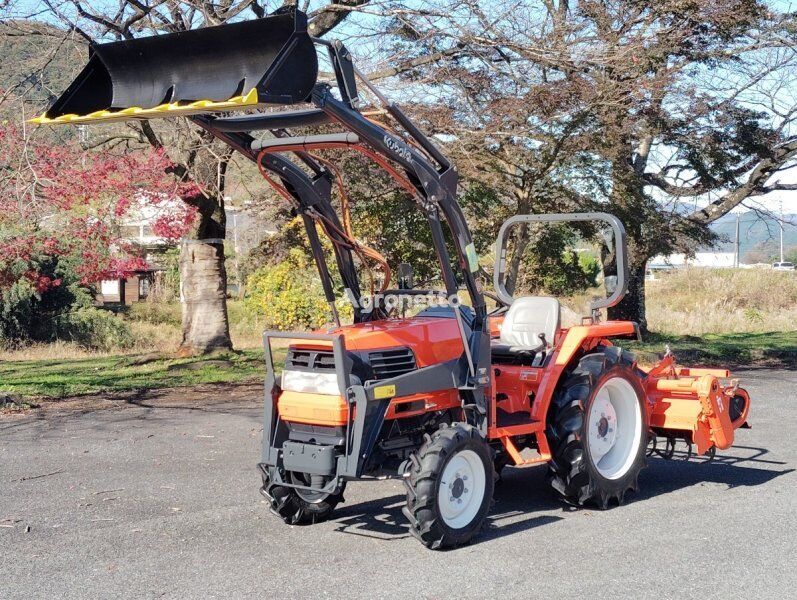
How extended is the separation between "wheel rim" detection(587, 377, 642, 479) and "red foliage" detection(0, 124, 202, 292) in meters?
6.59

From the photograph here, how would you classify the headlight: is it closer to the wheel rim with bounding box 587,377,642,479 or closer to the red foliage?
the wheel rim with bounding box 587,377,642,479

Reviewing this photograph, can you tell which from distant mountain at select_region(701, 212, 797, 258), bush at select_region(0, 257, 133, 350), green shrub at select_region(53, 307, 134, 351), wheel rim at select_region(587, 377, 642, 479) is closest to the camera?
wheel rim at select_region(587, 377, 642, 479)

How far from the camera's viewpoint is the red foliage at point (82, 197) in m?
11.5

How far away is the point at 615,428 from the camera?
785 centimetres

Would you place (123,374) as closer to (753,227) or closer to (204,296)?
(204,296)

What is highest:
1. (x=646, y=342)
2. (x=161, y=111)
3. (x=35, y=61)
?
(x=35, y=61)

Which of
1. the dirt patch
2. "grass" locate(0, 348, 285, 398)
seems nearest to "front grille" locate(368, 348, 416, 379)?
the dirt patch

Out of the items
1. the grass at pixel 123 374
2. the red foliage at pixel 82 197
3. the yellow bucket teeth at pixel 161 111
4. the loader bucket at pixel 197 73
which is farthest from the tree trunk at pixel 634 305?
the yellow bucket teeth at pixel 161 111

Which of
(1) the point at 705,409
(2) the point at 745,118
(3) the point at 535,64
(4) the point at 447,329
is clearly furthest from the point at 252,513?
(2) the point at 745,118

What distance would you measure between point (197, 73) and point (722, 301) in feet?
86.9

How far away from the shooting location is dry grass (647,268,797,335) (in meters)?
24.8

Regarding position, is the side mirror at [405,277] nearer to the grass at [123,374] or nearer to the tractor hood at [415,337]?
the tractor hood at [415,337]

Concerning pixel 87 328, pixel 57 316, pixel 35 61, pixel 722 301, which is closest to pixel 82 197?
pixel 35 61

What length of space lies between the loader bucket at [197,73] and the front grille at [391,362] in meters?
1.85
